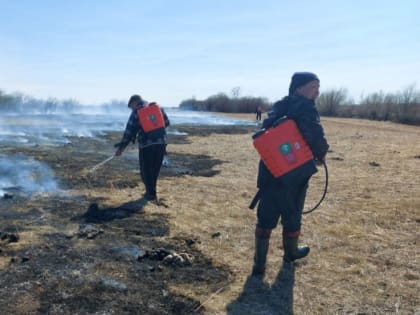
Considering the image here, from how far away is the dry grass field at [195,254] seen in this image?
4164 mm

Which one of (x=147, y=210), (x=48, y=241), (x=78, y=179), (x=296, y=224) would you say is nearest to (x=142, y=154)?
(x=147, y=210)

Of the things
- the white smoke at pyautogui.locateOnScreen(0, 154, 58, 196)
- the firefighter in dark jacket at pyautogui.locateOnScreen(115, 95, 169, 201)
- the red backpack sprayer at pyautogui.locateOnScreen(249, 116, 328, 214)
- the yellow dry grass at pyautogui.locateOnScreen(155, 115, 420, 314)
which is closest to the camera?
the yellow dry grass at pyautogui.locateOnScreen(155, 115, 420, 314)

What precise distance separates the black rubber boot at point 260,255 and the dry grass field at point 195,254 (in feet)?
0.42

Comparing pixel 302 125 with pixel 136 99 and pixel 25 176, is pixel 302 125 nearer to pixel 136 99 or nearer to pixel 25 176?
pixel 136 99

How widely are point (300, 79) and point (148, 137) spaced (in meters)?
4.34

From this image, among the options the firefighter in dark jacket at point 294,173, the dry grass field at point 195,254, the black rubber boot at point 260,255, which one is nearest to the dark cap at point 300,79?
the firefighter in dark jacket at point 294,173

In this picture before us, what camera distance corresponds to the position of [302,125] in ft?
15.3

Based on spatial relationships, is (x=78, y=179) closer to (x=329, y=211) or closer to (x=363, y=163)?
(x=329, y=211)

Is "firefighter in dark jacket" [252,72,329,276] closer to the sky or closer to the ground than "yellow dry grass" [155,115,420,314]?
closer to the sky

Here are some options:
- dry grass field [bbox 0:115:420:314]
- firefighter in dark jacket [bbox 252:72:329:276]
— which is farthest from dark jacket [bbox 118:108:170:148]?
firefighter in dark jacket [bbox 252:72:329:276]

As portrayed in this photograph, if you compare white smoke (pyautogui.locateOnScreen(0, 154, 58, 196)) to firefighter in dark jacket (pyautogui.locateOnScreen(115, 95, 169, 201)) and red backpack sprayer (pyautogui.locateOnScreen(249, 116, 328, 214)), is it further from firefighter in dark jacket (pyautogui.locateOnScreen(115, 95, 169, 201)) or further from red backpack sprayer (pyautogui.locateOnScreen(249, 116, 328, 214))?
red backpack sprayer (pyautogui.locateOnScreen(249, 116, 328, 214))


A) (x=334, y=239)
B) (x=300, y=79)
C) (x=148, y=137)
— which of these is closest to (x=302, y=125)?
(x=300, y=79)

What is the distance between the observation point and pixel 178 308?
158 inches

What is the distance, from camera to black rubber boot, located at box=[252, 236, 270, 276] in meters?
4.77
